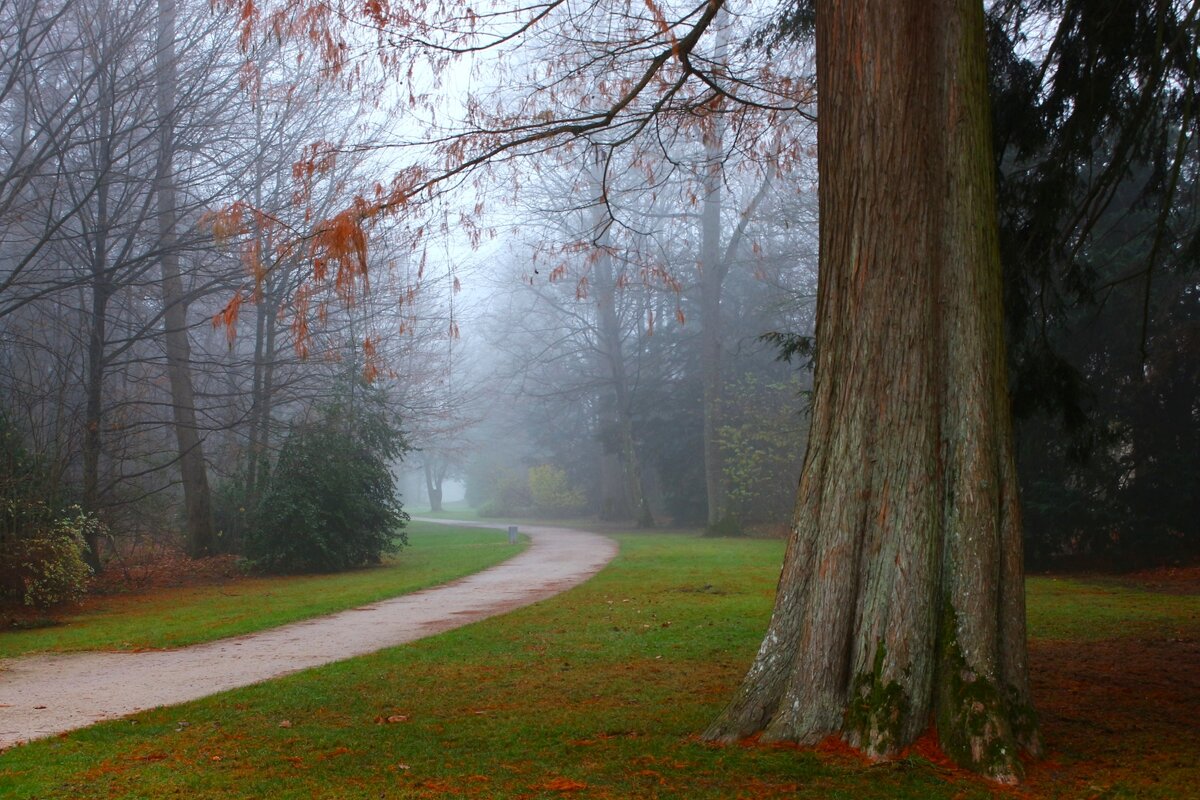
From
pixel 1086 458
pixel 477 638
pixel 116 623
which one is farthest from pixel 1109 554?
pixel 116 623

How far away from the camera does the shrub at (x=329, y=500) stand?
2111 centimetres

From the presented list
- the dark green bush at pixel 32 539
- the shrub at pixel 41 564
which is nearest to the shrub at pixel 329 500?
the dark green bush at pixel 32 539

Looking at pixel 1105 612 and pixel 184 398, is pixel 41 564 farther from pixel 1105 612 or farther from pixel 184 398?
pixel 1105 612

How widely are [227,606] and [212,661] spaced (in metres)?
5.72

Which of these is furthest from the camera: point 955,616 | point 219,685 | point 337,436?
point 337,436

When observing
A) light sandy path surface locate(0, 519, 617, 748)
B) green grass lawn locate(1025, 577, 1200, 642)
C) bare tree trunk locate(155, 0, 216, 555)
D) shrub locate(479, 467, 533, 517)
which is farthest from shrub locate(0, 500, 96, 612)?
shrub locate(479, 467, 533, 517)

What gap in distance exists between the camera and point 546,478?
4666cm

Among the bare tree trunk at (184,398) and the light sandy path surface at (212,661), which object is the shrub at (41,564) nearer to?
the light sandy path surface at (212,661)

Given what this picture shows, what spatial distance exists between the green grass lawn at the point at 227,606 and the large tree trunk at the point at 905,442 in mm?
8641

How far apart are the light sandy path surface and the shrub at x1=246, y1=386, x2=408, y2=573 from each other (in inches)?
230

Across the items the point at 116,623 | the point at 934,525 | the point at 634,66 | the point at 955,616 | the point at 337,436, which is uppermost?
the point at 634,66

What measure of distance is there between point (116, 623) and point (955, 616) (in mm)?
12153

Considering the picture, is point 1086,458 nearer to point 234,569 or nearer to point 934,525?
point 934,525

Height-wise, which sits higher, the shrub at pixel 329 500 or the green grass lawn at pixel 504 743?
the shrub at pixel 329 500
